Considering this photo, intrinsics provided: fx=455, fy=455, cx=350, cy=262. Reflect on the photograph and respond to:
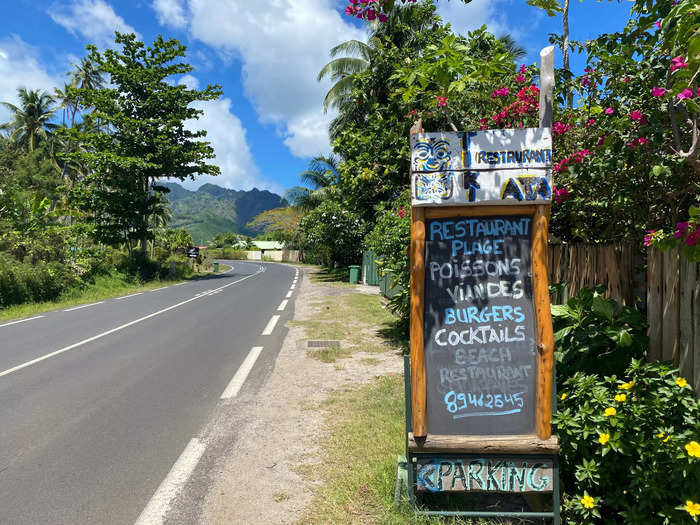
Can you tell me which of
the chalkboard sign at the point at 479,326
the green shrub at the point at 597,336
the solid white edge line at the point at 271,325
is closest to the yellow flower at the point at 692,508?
the chalkboard sign at the point at 479,326

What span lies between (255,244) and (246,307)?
8830cm

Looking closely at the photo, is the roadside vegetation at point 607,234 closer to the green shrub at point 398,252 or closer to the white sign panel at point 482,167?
the white sign panel at point 482,167

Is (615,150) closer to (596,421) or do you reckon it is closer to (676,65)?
(676,65)

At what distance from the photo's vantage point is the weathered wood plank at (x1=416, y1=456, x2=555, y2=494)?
2889 millimetres

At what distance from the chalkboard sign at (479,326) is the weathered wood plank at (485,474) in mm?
180

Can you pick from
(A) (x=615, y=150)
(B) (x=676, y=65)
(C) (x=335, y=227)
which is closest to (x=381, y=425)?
(A) (x=615, y=150)

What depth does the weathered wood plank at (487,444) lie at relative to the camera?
2.86 meters

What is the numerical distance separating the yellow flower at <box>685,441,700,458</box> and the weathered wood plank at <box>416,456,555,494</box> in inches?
31.2

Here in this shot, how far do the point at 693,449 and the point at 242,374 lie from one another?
221 inches

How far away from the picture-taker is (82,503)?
332 cm

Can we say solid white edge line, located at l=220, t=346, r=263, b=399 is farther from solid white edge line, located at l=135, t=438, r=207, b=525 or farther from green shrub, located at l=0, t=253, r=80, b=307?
green shrub, located at l=0, t=253, r=80, b=307

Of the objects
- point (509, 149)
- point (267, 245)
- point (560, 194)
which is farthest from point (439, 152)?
point (267, 245)

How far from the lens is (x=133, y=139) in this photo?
24828mm

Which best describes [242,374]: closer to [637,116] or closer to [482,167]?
[482,167]
